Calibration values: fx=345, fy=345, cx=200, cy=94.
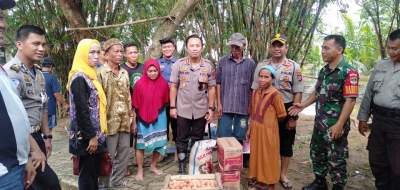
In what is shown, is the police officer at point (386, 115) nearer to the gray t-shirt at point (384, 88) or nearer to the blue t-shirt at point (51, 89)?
the gray t-shirt at point (384, 88)

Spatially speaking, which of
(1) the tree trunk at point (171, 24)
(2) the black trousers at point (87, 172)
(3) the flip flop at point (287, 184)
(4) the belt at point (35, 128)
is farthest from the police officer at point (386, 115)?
(4) the belt at point (35, 128)

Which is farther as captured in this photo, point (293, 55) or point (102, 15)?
point (102, 15)

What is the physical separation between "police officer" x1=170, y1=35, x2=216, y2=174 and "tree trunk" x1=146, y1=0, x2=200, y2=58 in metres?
1.21

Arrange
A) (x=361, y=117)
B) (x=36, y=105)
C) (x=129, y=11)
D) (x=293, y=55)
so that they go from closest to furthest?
(x=36, y=105) < (x=361, y=117) < (x=293, y=55) < (x=129, y=11)

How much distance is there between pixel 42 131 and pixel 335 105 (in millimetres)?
2794

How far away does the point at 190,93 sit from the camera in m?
3.89

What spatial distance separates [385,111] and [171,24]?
3063 millimetres

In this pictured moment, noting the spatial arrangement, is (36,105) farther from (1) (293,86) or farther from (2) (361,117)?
(2) (361,117)

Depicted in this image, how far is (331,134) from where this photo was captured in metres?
3.48

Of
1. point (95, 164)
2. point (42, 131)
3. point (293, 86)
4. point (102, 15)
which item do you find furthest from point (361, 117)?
point (102, 15)

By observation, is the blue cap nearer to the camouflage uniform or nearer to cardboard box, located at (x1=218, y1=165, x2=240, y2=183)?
the camouflage uniform

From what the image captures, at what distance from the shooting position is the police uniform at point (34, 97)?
260 cm

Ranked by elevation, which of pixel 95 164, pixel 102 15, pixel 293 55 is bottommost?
pixel 95 164

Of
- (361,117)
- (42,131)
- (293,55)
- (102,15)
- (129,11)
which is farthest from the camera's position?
(129,11)
